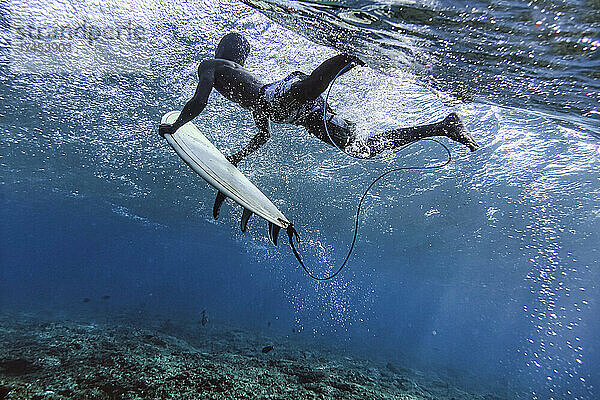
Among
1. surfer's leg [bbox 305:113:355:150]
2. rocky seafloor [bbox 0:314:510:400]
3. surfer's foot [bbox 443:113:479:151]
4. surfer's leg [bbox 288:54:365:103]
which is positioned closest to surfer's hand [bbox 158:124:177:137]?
surfer's leg [bbox 288:54:365:103]

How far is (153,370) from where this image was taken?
9461mm

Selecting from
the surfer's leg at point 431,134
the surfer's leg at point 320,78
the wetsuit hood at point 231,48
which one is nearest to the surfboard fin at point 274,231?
the surfer's leg at point 320,78

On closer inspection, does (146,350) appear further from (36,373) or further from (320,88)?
(320,88)

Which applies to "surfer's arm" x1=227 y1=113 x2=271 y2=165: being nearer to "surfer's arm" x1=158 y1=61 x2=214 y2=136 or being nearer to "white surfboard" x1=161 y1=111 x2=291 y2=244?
"white surfboard" x1=161 y1=111 x2=291 y2=244

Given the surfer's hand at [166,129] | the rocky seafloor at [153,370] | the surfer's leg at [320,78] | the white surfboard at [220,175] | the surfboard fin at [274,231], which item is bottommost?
the rocky seafloor at [153,370]

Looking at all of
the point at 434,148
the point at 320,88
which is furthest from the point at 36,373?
the point at 434,148

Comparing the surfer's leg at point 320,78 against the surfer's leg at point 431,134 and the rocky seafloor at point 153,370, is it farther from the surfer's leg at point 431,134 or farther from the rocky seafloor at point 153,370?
the rocky seafloor at point 153,370

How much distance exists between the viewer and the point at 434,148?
12945 millimetres

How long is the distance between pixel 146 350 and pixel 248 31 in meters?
11.9

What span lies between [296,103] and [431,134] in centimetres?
224

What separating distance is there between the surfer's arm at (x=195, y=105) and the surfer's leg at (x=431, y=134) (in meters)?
2.84

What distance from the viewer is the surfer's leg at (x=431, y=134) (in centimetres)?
486

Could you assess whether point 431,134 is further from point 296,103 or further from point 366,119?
point 366,119

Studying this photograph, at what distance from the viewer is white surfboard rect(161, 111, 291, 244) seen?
4586mm
